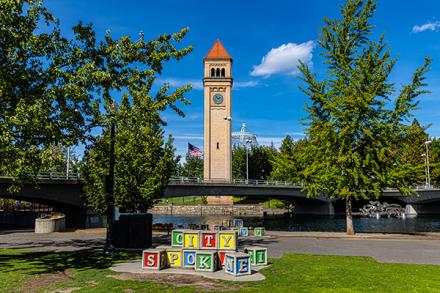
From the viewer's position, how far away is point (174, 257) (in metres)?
14.5

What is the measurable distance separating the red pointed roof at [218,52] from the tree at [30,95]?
76.8 meters

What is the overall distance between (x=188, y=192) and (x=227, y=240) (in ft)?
120

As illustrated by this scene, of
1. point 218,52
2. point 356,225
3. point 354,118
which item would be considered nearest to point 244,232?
point 354,118

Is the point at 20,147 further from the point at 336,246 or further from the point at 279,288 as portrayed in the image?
the point at 336,246

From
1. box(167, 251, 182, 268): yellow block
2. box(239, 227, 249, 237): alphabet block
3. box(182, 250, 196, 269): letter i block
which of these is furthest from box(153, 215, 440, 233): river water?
box(182, 250, 196, 269): letter i block

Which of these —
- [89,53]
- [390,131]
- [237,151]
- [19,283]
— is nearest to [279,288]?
[19,283]

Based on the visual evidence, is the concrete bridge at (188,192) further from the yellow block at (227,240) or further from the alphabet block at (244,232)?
the yellow block at (227,240)

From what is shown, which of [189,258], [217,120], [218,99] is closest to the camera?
[189,258]

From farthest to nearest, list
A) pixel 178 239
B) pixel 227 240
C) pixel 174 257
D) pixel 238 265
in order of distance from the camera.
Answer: pixel 178 239, pixel 227 240, pixel 174 257, pixel 238 265

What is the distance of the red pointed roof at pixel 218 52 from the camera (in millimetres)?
89688

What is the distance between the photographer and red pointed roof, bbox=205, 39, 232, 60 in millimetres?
89688

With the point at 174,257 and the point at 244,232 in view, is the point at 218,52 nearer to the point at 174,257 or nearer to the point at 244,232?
the point at 244,232

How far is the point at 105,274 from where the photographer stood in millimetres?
12875

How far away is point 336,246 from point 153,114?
1281 centimetres
